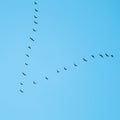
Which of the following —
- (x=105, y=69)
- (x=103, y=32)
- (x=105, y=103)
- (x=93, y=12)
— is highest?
(x=93, y=12)

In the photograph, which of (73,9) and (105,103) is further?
(73,9)

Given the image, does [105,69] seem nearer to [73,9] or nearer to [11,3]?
[73,9]

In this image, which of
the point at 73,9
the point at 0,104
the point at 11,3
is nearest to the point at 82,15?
the point at 73,9

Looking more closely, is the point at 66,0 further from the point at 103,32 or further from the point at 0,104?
the point at 0,104

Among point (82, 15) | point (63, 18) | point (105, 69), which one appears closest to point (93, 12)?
point (82, 15)

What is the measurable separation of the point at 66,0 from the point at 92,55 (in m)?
0.33

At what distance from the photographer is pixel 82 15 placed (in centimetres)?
139

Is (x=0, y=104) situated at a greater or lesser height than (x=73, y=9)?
lesser

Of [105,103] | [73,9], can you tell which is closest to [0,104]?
[105,103]

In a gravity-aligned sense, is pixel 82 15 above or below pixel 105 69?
above

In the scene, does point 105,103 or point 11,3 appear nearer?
point 105,103

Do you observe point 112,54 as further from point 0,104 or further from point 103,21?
point 0,104

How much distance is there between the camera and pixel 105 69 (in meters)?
1.31

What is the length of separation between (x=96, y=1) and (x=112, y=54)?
0.99 ft
